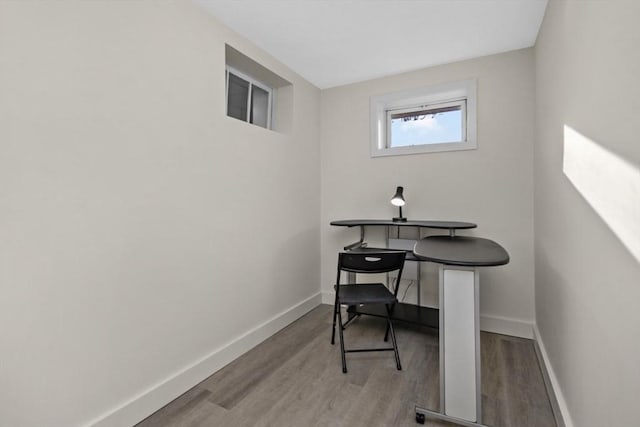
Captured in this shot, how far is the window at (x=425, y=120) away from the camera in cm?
265

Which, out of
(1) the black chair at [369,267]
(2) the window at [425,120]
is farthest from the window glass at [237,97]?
(1) the black chair at [369,267]

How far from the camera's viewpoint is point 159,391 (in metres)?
1.64

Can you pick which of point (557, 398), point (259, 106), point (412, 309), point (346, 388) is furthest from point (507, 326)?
point (259, 106)

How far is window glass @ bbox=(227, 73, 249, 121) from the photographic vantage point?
239 cm

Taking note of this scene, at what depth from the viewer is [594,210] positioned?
1.06m

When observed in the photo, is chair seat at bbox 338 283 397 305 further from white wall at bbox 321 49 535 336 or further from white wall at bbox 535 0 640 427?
white wall at bbox 535 0 640 427

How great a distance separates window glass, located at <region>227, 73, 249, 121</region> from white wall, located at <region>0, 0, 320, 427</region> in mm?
245

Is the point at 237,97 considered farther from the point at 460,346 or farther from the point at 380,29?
the point at 460,346

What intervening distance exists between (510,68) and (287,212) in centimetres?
232

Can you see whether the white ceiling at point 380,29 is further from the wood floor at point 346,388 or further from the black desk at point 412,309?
the wood floor at point 346,388

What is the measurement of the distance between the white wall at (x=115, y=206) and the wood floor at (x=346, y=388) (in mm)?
219

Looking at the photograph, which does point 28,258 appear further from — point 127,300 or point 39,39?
point 39,39

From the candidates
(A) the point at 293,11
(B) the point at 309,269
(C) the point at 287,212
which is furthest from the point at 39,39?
(B) the point at 309,269

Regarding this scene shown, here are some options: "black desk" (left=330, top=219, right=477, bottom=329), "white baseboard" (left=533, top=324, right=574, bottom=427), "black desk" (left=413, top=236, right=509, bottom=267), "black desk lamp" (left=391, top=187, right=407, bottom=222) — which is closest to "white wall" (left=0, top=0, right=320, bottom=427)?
"black desk" (left=330, top=219, right=477, bottom=329)
